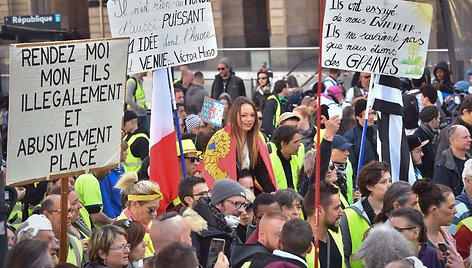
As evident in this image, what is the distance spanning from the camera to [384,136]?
39.8 ft

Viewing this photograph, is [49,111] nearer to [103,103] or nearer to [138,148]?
[103,103]

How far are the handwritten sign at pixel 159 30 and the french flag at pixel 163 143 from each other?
8.8 inches

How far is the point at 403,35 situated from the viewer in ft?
39.0

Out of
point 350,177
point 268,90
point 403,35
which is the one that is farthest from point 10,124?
point 268,90

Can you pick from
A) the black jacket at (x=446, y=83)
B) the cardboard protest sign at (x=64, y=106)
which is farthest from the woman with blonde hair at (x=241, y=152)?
the black jacket at (x=446, y=83)

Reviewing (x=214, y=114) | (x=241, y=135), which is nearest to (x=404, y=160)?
(x=241, y=135)

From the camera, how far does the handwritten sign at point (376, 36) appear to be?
11469 mm

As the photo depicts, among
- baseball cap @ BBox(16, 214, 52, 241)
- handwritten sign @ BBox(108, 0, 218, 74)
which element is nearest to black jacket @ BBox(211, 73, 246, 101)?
handwritten sign @ BBox(108, 0, 218, 74)

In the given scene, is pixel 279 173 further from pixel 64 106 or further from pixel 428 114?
pixel 64 106

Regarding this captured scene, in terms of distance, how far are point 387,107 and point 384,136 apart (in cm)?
28

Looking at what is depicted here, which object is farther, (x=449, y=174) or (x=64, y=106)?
(x=449, y=174)

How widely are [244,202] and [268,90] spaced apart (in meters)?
11.3

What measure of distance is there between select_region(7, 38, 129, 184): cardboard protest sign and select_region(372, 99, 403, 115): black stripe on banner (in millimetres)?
4446

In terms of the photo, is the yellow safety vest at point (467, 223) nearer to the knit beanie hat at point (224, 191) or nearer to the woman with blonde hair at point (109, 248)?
the knit beanie hat at point (224, 191)
